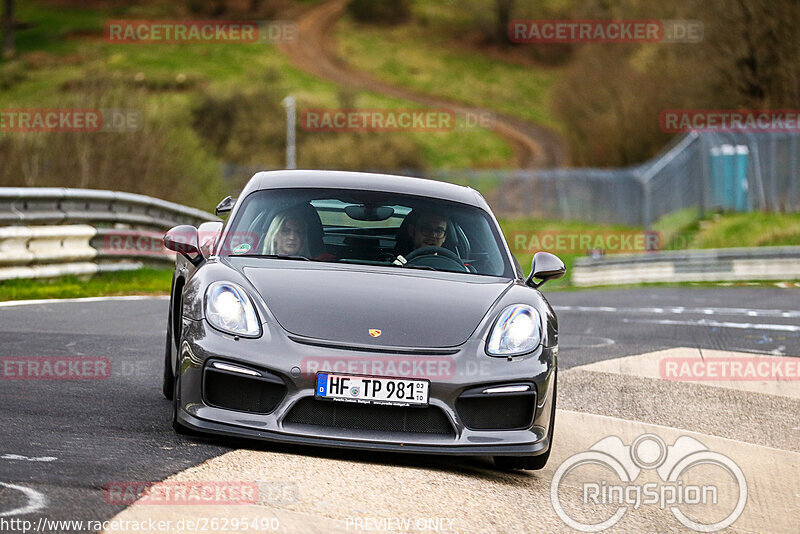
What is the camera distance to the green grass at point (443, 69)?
9512 cm

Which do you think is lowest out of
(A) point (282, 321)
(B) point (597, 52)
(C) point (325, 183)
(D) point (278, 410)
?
(D) point (278, 410)

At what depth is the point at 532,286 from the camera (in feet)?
23.2

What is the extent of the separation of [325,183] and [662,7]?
158 ft

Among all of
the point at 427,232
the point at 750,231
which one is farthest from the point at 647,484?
the point at 750,231

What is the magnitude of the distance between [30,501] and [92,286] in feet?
35.1

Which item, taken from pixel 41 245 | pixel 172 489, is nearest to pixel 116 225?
pixel 41 245

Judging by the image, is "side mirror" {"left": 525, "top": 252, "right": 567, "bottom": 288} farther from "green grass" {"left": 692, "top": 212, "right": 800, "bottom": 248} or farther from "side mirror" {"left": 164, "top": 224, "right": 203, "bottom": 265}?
"green grass" {"left": 692, "top": 212, "right": 800, "bottom": 248}

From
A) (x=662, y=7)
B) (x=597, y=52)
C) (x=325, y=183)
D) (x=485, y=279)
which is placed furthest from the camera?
(x=597, y=52)

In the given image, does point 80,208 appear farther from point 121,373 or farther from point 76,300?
point 121,373

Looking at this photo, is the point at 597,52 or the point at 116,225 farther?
the point at 597,52

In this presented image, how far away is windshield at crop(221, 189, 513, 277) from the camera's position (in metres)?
7.00

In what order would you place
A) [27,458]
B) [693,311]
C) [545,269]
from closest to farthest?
1. [27,458]
2. [545,269]
3. [693,311]

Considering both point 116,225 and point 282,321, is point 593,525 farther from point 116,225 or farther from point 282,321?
point 116,225

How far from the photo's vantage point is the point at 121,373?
8609 millimetres
